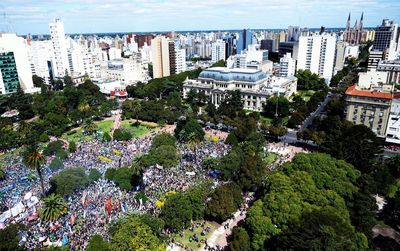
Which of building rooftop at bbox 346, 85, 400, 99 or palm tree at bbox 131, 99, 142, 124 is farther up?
building rooftop at bbox 346, 85, 400, 99

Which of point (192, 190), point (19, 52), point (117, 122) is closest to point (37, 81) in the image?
point (19, 52)

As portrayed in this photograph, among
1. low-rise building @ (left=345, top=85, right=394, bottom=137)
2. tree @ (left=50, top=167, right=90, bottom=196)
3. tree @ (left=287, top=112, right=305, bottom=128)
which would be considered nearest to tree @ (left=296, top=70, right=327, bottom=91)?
tree @ (left=287, top=112, right=305, bottom=128)

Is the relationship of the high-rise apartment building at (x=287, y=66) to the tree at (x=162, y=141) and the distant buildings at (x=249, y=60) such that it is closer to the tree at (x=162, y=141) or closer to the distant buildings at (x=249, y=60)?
the distant buildings at (x=249, y=60)

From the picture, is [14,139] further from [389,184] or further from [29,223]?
[389,184]

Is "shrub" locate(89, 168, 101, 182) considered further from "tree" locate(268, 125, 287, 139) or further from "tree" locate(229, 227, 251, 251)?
"tree" locate(268, 125, 287, 139)

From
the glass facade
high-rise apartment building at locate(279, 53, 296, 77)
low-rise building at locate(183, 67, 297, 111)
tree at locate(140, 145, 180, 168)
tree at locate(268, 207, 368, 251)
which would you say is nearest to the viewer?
tree at locate(268, 207, 368, 251)

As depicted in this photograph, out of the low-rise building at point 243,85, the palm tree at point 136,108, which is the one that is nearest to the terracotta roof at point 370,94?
the low-rise building at point 243,85
